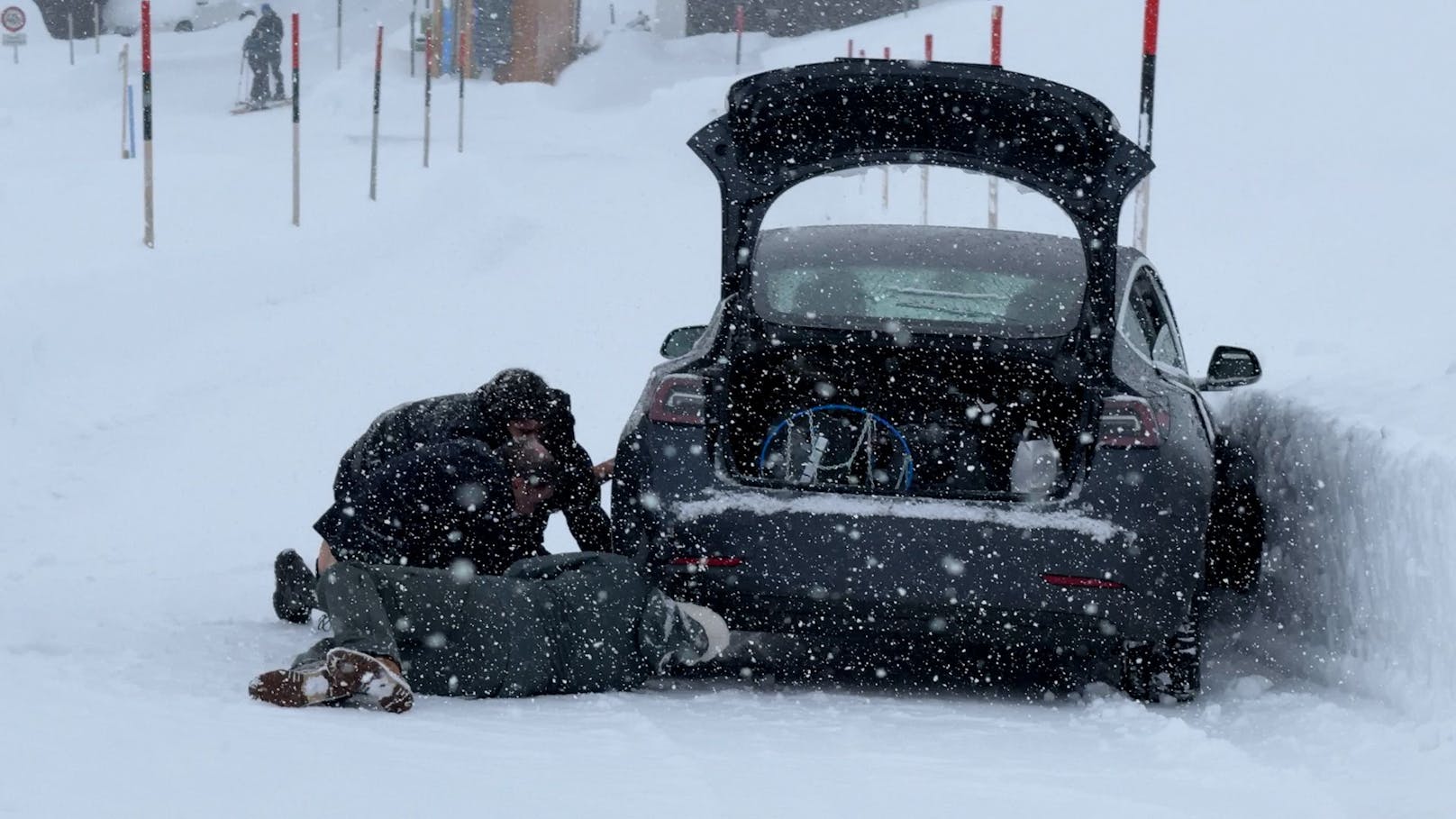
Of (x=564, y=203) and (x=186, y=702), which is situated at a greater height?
(x=186, y=702)

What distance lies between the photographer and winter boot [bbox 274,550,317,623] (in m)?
6.34

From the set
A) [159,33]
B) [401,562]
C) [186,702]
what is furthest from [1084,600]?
[159,33]

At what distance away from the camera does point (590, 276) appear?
18.2m

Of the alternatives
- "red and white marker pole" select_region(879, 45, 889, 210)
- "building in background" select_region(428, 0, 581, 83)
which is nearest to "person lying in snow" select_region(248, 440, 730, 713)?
"red and white marker pole" select_region(879, 45, 889, 210)

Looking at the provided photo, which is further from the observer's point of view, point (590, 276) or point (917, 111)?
point (590, 276)

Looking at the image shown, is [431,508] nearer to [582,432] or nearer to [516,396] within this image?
[516,396]

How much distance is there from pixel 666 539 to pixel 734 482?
227mm

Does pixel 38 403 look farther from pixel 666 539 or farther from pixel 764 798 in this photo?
pixel 764 798

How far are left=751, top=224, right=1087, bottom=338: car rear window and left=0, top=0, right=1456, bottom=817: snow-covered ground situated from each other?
912mm

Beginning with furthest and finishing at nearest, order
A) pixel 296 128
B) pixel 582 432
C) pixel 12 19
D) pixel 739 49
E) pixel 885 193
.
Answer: pixel 739 49 → pixel 12 19 → pixel 885 193 → pixel 296 128 → pixel 582 432

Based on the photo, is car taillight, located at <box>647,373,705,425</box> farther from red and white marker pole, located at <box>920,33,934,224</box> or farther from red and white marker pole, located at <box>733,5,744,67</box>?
red and white marker pole, located at <box>733,5,744,67</box>

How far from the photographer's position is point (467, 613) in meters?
4.97

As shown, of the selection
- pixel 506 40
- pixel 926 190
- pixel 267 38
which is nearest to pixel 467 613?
pixel 926 190

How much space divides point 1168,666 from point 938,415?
107 centimetres
